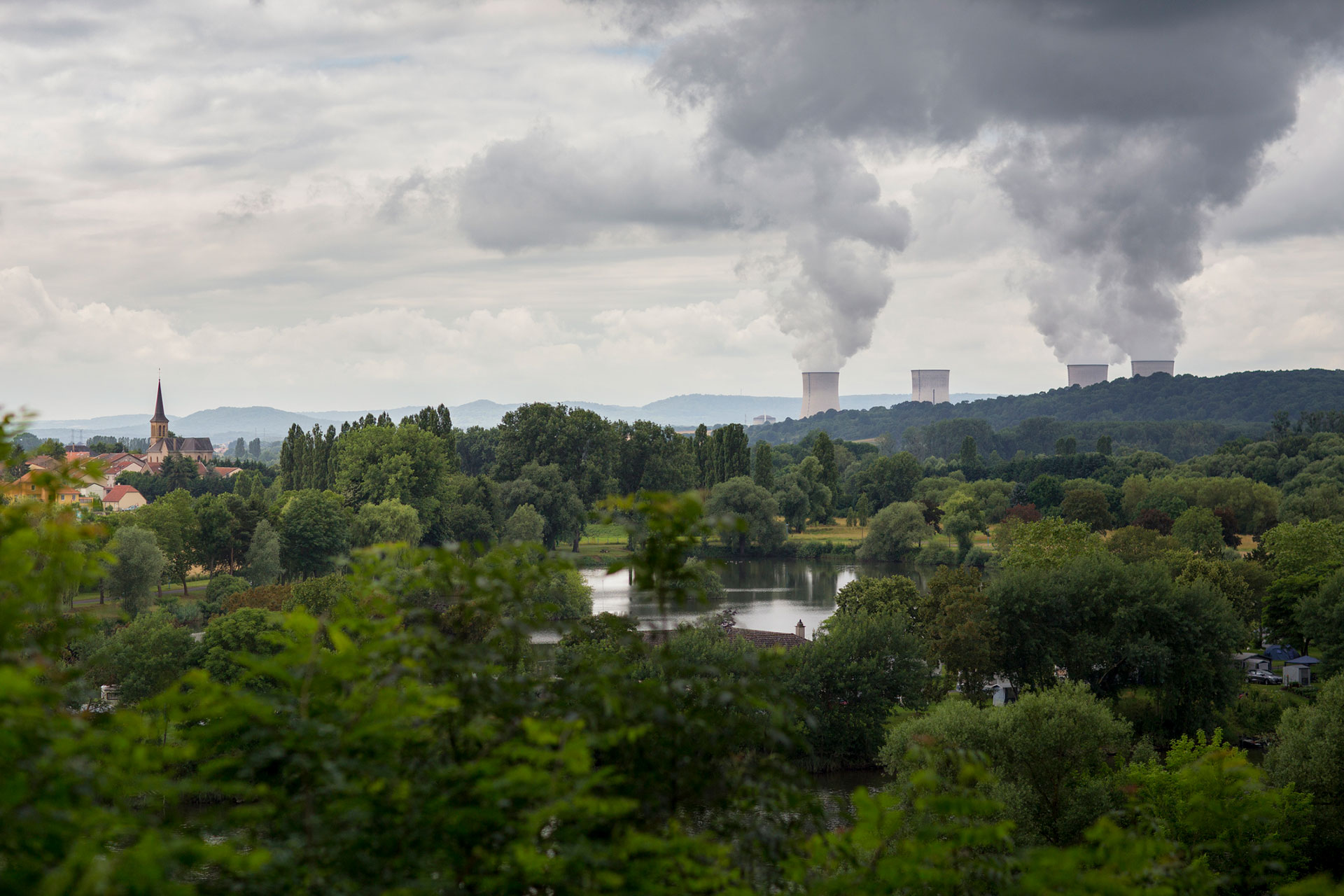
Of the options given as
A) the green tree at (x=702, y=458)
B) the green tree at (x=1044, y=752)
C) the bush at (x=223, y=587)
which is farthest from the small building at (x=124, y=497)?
the green tree at (x=1044, y=752)

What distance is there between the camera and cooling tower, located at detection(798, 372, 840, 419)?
16100 cm

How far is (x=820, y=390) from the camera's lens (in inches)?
6373

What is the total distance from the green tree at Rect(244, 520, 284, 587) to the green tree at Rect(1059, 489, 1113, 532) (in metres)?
48.0

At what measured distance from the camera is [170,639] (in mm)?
25562

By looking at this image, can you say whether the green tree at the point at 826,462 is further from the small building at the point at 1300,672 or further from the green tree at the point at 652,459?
the small building at the point at 1300,672

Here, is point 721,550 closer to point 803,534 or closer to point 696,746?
point 803,534

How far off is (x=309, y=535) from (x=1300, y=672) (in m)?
40.1

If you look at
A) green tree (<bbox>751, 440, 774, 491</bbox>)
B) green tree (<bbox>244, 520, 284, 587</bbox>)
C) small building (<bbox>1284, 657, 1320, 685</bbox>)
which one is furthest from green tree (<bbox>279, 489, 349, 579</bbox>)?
small building (<bbox>1284, 657, 1320, 685</bbox>)

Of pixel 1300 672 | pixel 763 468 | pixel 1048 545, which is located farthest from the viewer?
pixel 763 468

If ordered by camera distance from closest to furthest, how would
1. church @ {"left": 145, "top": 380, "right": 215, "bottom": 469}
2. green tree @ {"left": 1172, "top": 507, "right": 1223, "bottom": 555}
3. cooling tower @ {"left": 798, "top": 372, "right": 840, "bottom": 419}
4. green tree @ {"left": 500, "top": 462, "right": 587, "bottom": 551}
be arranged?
green tree @ {"left": 1172, "top": 507, "right": 1223, "bottom": 555} → green tree @ {"left": 500, "top": 462, "right": 587, "bottom": 551} → church @ {"left": 145, "top": 380, "right": 215, "bottom": 469} → cooling tower @ {"left": 798, "top": 372, "right": 840, "bottom": 419}

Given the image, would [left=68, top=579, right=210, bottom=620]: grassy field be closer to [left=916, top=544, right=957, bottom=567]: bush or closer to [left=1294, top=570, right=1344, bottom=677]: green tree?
[left=1294, top=570, right=1344, bottom=677]: green tree

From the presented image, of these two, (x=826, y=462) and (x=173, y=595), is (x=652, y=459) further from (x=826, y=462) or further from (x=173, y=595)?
(x=173, y=595)

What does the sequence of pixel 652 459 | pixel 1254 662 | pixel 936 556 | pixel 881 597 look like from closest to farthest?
pixel 881 597, pixel 1254 662, pixel 936 556, pixel 652 459

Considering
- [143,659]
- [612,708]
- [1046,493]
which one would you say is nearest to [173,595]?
[143,659]
